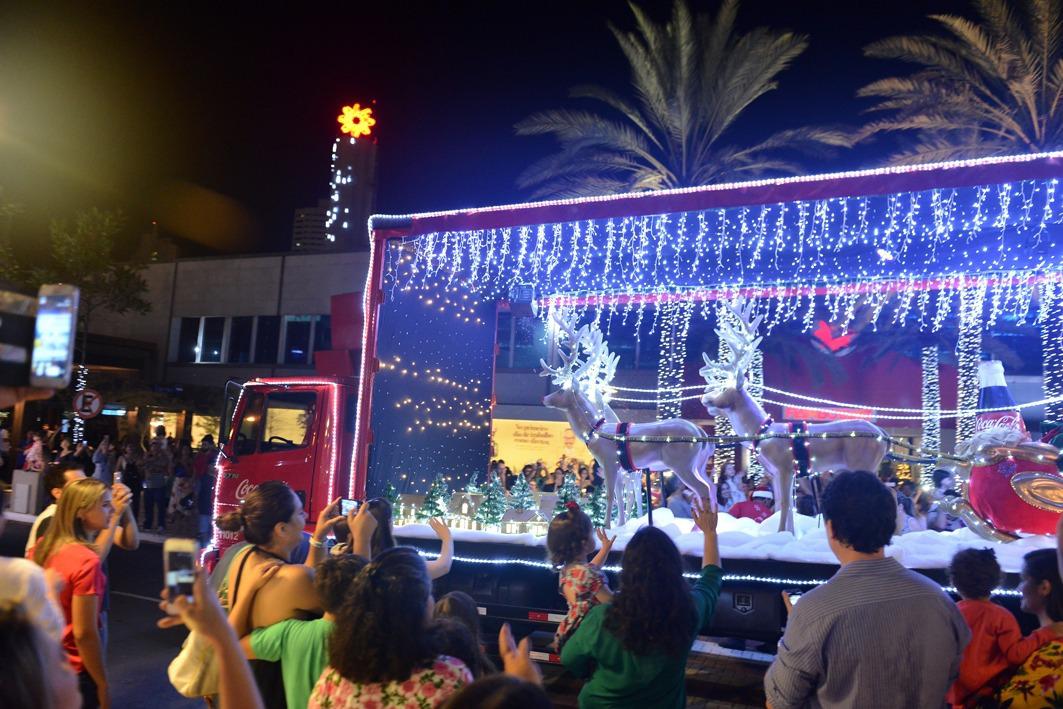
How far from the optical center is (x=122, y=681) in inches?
262

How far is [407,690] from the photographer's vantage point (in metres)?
2.26

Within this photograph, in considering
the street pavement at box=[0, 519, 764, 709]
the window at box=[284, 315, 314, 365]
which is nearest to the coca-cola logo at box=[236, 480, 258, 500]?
the street pavement at box=[0, 519, 764, 709]

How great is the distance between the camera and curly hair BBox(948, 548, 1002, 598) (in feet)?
12.8

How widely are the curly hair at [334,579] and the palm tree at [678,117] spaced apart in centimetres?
1263

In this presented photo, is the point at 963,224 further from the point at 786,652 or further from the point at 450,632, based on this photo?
the point at 450,632

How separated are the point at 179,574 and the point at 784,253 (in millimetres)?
8956

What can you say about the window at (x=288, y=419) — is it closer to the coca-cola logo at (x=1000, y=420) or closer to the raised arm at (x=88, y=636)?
the raised arm at (x=88, y=636)

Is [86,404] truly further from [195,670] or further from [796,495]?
[195,670]

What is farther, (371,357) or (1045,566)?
(371,357)

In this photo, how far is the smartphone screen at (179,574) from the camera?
169 centimetres

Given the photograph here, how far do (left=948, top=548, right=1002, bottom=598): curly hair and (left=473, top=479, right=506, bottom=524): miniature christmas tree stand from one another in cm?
500

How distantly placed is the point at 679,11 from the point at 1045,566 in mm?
13283

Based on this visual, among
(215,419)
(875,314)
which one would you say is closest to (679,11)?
(875,314)

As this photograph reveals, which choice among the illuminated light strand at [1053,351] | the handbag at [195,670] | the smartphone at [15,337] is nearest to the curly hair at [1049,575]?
the handbag at [195,670]
